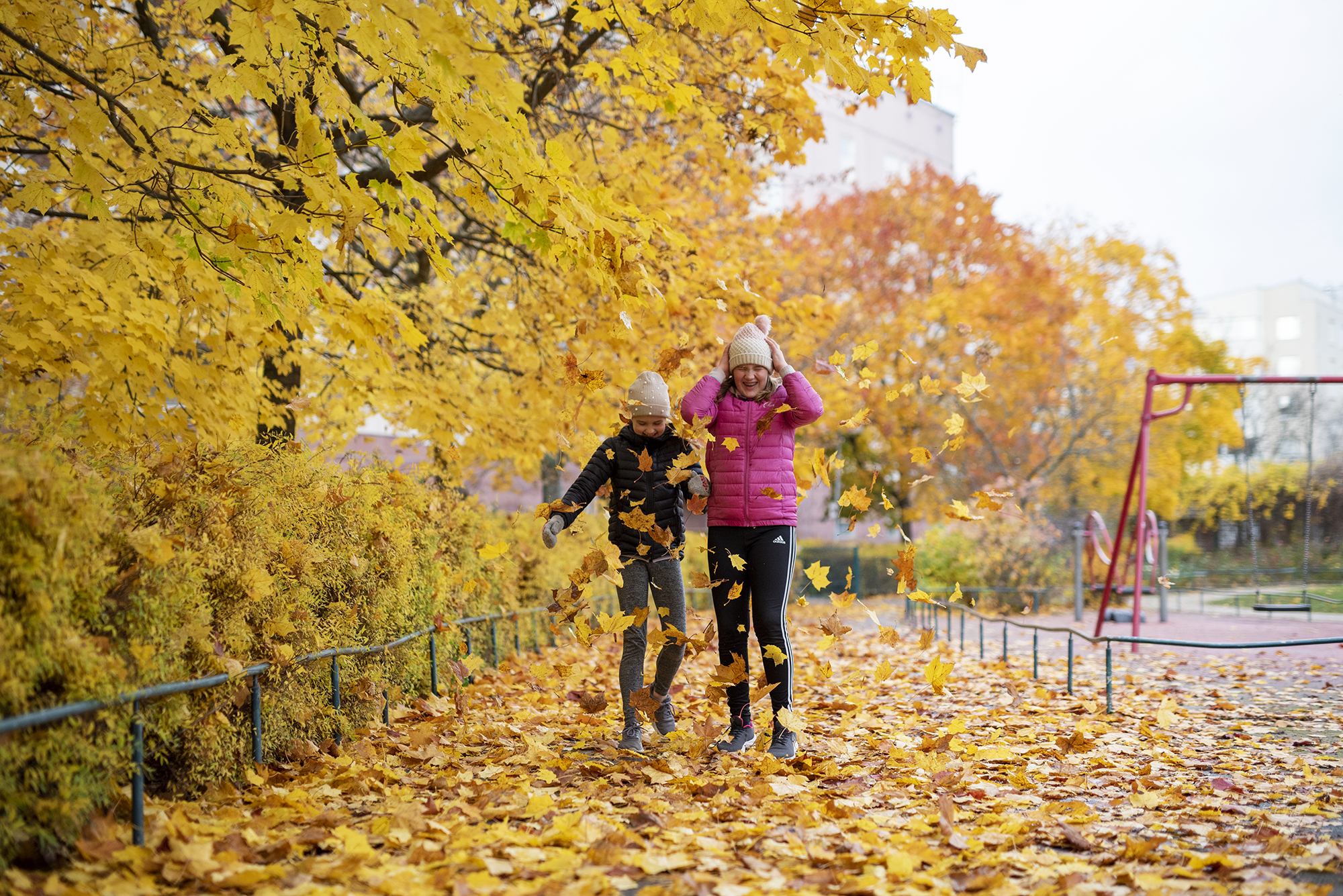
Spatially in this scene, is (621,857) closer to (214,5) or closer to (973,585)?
(214,5)

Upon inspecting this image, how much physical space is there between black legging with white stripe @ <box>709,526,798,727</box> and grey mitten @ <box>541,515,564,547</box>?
0.74 metres

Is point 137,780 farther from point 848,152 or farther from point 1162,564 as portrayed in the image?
point 848,152

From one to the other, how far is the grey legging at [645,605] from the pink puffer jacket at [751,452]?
352 mm

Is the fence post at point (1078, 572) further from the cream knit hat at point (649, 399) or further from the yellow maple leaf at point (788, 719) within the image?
the cream knit hat at point (649, 399)

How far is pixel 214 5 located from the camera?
3652 millimetres

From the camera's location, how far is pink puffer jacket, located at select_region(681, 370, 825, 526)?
4570mm

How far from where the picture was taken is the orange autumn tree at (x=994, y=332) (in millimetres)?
20094

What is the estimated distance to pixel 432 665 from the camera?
5.91 meters

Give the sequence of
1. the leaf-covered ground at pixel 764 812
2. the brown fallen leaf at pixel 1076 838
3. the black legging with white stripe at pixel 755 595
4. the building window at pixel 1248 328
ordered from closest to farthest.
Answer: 1. the leaf-covered ground at pixel 764 812
2. the brown fallen leaf at pixel 1076 838
3. the black legging with white stripe at pixel 755 595
4. the building window at pixel 1248 328

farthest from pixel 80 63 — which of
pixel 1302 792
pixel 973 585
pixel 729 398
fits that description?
pixel 973 585

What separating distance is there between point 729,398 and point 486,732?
214 cm

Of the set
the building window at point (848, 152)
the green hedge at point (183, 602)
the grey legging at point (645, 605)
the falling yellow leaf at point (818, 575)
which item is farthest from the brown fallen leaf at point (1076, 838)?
the building window at point (848, 152)

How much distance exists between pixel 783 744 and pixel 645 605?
3.01 feet

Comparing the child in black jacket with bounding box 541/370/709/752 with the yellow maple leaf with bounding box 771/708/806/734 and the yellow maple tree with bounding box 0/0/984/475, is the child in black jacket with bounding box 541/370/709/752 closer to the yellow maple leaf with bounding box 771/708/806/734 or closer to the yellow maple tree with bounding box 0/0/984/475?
the yellow maple leaf with bounding box 771/708/806/734
